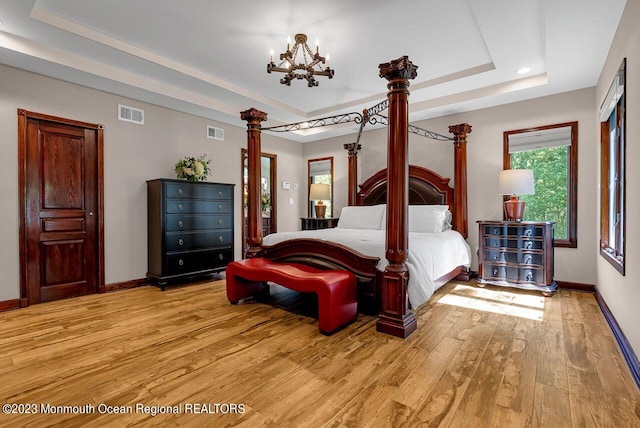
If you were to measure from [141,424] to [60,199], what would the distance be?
131 inches

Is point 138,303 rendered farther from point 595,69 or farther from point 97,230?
point 595,69

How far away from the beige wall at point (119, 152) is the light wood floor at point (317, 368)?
42.8 inches

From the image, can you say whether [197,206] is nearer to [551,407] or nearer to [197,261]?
[197,261]

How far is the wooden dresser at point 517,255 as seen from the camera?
381 cm

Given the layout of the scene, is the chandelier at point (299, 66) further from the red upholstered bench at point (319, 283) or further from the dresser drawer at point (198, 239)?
the dresser drawer at point (198, 239)

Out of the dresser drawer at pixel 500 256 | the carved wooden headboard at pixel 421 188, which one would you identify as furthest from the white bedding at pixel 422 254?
the carved wooden headboard at pixel 421 188

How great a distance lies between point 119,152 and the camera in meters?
4.23

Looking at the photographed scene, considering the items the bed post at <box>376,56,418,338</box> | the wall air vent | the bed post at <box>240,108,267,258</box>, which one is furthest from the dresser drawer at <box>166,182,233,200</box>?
the bed post at <box>376,56,418,338</box>

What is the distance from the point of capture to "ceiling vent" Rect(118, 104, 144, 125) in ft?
13.9

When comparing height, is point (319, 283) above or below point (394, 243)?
below

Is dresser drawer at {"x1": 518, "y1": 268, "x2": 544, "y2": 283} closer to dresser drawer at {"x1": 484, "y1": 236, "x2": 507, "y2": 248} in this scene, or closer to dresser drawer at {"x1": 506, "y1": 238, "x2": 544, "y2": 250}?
dresser drawer at {"x1": 506, "y1": 238, "x2": 544, "y2": 250}

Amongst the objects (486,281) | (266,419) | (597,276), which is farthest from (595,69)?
(266,419)

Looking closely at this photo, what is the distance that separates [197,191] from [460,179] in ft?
12.7

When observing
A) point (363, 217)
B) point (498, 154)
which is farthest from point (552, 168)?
point (363, 217)
